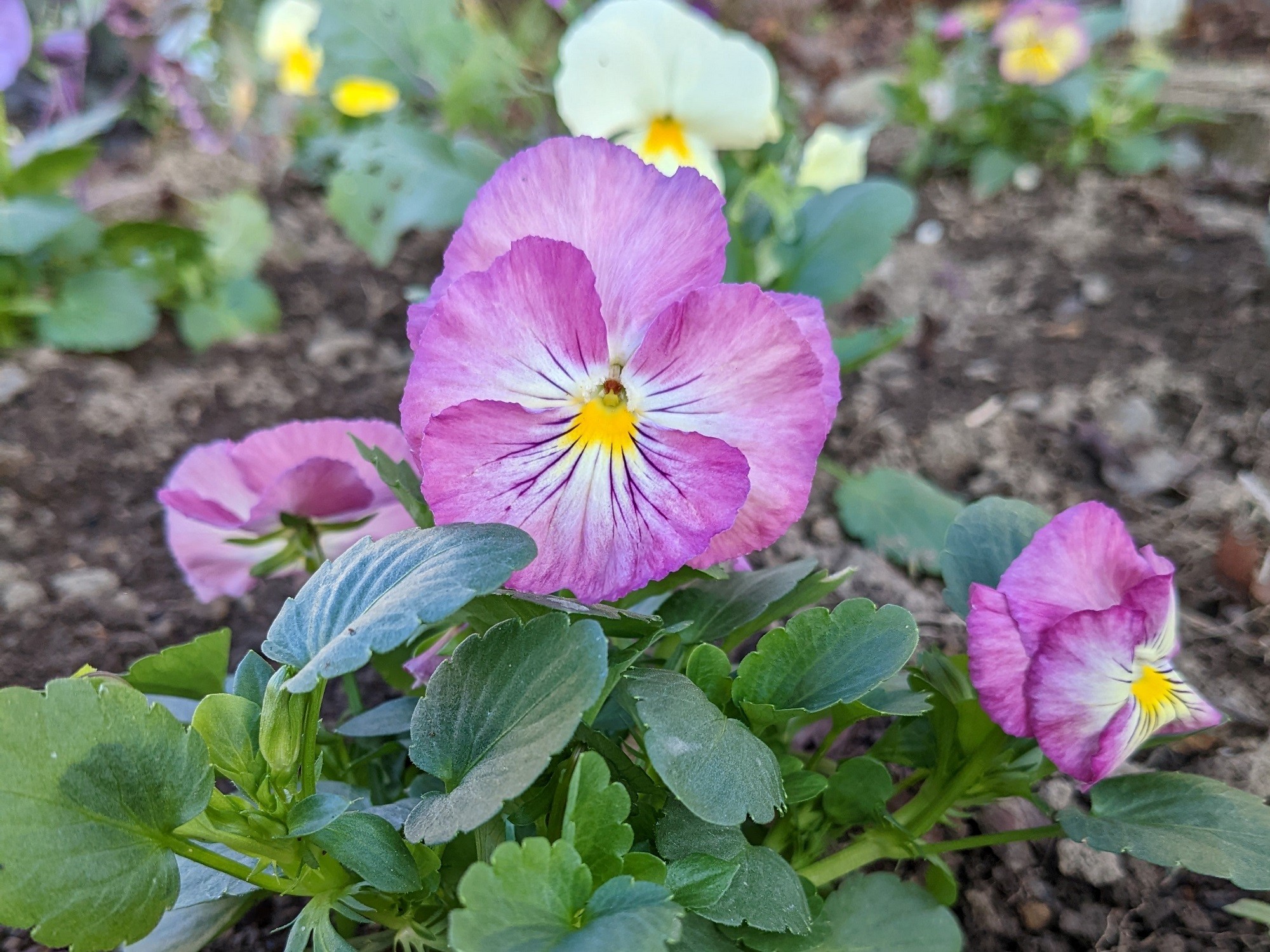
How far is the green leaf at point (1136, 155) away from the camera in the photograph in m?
2.74

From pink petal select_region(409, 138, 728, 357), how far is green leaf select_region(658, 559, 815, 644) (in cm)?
21

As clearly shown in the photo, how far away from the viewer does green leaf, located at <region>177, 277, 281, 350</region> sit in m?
1.97

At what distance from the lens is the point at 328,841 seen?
1.98 feet

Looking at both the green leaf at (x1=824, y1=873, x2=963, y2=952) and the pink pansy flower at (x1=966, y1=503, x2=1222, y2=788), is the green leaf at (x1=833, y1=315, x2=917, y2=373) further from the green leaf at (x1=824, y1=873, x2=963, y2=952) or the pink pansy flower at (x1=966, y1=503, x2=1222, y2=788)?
the green leaf at (x1=824, y1=873, x2=963, y2=952)

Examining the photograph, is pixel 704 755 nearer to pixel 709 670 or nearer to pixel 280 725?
pixel 709 670

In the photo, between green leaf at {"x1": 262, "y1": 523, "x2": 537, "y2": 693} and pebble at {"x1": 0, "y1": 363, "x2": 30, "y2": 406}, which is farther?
pebble at {"x1": 0, "y1": 363, "x2": 30, "y2": 406}

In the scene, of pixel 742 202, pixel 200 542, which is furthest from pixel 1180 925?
pixel 742 202

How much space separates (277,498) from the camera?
2.64 feet

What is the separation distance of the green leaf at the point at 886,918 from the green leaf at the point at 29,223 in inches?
64.9

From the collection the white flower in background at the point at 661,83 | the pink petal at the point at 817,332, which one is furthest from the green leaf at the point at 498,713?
the white flower in background at the point at 661,83

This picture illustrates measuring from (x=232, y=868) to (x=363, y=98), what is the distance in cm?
236

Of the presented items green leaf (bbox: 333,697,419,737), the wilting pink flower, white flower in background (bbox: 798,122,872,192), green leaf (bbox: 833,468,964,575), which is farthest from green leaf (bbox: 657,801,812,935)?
the wilting pink flower

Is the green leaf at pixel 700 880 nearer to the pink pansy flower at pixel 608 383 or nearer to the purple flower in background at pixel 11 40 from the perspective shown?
the pink pansy flower at pixel 608 383

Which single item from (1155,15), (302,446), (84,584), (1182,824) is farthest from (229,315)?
(1155,15)
